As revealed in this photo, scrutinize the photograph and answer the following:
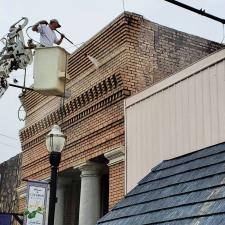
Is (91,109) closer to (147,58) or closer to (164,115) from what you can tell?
(147,58)

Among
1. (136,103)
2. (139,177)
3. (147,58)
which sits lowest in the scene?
(139,177)

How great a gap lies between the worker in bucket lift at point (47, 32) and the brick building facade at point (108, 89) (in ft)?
6.16

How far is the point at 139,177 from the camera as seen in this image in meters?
11.8

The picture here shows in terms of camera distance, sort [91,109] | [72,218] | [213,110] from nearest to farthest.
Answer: [213,110], [91,109], [72,218]

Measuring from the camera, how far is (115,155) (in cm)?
1288

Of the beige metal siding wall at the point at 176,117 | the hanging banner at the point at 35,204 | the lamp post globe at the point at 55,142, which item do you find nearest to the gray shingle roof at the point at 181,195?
the beige metal siding wall at the point at 176,117

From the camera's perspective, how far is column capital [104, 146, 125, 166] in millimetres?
12620

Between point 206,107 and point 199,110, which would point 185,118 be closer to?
point 199,110

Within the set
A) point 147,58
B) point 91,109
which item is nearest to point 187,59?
point 147,58

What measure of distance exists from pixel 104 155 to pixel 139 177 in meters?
1.66

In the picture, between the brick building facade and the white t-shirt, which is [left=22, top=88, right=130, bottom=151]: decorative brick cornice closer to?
the brick building facade

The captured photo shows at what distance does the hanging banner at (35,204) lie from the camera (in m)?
12.1

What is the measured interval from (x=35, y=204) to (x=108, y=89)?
322cm

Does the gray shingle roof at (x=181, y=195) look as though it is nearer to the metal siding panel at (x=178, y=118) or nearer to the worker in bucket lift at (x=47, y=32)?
the metal siding panel at (x=178, y=118)
